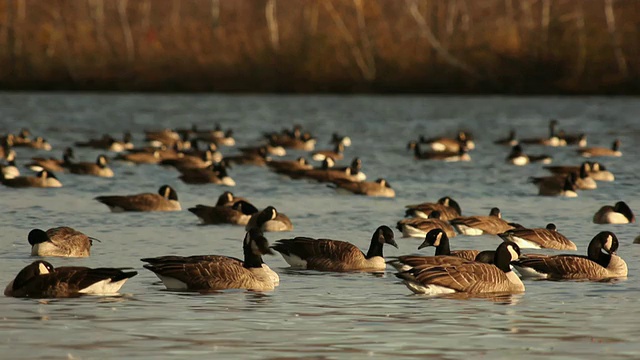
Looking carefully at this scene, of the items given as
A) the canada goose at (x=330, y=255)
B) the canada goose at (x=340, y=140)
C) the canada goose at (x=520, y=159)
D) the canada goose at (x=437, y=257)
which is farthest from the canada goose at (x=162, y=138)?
the canada goose at (x=437, y=257)

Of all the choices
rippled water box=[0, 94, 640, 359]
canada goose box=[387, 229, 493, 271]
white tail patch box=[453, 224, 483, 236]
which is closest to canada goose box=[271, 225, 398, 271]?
rippled water box=[0, 94, 640, 359]

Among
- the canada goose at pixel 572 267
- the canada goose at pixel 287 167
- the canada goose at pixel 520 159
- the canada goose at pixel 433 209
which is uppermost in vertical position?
the canada goose at pixel 572 267

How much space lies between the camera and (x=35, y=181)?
125 ft

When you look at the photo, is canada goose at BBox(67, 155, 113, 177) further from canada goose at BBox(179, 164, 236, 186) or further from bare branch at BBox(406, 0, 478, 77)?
bare branch at BBox(406, 0, 478, 77)

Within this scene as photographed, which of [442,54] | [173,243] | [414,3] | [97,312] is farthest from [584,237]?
[414,3]

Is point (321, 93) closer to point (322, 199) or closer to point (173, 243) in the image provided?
point (322, 199)

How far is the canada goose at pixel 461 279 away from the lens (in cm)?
1977

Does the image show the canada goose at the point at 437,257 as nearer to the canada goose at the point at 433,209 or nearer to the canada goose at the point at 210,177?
the canada goose at the point at 433,209

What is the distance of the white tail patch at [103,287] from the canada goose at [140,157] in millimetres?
29246

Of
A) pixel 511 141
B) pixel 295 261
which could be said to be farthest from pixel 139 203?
pixel 511 141

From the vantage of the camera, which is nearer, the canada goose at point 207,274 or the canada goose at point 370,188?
the canada goose at point 207,274

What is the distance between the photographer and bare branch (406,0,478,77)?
125100 millimetres

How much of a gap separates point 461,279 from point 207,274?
3.56 metres

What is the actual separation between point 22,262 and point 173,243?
407 cm
